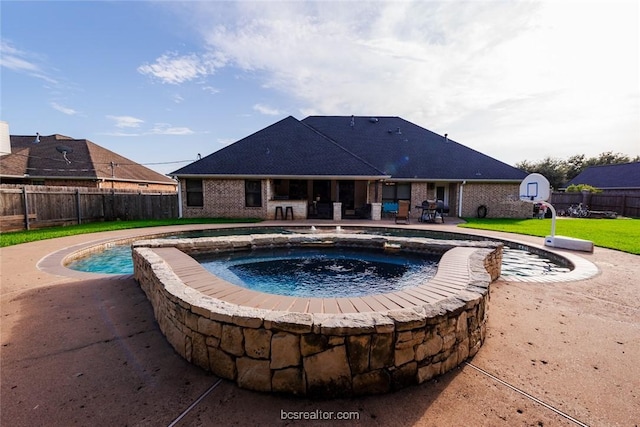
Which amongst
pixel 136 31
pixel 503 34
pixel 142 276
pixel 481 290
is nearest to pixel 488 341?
pixel 481 290

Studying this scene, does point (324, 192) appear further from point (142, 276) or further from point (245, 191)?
point (142, 276)

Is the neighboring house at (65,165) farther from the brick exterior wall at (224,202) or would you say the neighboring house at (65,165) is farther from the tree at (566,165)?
the tree at (566,165)

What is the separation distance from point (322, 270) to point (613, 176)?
37.5 metres

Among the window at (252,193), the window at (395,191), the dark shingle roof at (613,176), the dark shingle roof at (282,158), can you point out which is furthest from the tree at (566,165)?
the window at (252,193)

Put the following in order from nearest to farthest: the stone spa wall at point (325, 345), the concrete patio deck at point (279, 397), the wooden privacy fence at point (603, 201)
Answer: the concrete patio deck at point (279, 397) → the stone spa wall at point (325, 345) → the wooden privacy fence at point (603, 201)

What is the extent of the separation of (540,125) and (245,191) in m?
17.6

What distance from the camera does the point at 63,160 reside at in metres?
20.1

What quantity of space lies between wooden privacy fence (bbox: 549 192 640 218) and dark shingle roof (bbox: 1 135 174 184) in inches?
1356

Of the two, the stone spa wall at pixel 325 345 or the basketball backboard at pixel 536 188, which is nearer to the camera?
the stone spa wall at pixel 325 345

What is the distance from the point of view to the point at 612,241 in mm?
9406

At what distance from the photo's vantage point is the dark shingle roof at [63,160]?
61.5 ft

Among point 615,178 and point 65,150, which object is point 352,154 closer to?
point 65,150

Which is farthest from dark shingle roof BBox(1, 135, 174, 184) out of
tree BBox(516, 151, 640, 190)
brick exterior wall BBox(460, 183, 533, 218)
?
tree BBox(516, 151, 640, 190)

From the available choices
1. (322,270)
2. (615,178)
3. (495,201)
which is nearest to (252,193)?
(322,270)
